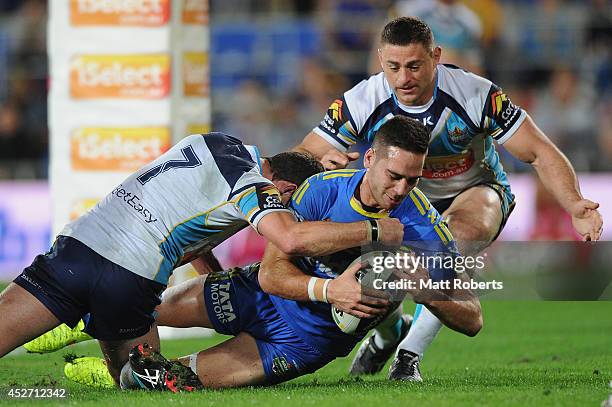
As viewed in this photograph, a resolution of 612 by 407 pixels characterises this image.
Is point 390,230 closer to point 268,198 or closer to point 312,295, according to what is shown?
point 312,295

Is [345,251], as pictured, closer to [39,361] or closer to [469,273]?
[469,273]

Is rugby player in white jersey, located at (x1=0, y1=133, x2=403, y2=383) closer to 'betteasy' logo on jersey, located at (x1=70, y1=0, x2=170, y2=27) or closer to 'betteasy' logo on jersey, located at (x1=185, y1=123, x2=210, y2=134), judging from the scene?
'betteasy' logo on jersey, located at (x1=185, y1=123, x2=210, y2=134)

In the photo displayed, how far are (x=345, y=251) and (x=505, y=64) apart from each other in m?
10.8

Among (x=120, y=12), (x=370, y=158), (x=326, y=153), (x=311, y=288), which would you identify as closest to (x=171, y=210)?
(x=311, y=288)

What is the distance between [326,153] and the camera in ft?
24.3

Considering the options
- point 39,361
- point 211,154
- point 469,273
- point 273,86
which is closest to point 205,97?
point 39,361

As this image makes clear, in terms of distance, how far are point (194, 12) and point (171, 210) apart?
13.5ft

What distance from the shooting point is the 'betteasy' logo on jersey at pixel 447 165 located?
25.1 feet

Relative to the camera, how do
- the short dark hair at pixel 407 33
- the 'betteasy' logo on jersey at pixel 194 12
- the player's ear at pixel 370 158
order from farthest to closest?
the 'betteasy' logo on jersey at pixel 194 12 → the short dark hair at pixel 407 33 → the player's ear at pixel 370 158

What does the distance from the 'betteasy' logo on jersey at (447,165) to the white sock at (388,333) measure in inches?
39.7

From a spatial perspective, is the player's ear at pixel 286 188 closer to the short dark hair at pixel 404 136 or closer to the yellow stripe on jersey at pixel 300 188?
the yellow stripe on jersey at pixel 300 188

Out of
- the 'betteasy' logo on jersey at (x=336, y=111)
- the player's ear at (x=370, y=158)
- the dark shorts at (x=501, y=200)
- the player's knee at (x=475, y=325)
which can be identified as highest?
the 'betteasy' logo on jersey at (x=336, y=111)

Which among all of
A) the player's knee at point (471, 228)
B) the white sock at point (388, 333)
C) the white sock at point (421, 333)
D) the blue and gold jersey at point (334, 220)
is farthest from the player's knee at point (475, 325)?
the white sock at point (388, 333)

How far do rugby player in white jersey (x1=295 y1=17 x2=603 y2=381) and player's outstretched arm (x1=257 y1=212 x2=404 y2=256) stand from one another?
1224mm
